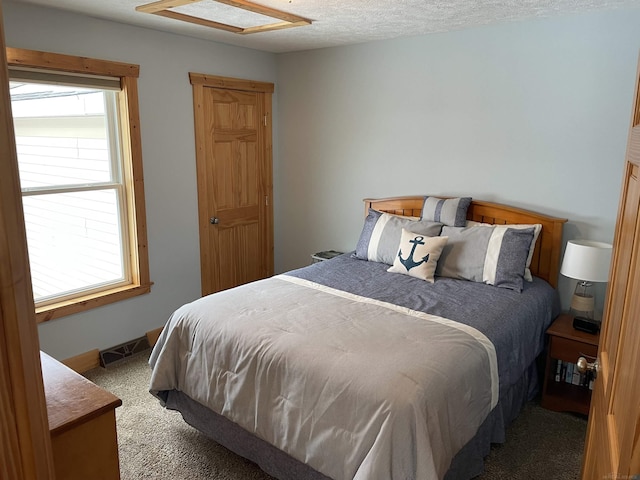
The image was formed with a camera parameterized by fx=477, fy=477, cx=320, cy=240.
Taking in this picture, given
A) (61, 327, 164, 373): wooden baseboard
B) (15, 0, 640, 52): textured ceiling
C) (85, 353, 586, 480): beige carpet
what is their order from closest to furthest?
(85, 353, 586, 480): beige carpet → (15, 0, 640, 52): textured ceiling → (61, 327, 164, 373): wooden baseboard

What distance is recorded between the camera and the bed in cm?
181

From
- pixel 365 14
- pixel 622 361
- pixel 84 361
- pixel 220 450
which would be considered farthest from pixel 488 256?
pixel 84 361

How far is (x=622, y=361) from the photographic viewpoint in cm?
99

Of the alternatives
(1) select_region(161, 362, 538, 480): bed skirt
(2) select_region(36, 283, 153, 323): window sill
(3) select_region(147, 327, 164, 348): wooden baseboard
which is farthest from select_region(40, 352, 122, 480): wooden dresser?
(3) select_region(147, 327, 164, 348): wooden baseboard

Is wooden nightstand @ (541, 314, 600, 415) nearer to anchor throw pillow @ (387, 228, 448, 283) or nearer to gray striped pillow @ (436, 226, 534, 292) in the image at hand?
gray striped pillow @ (436, 226, 534, 292)

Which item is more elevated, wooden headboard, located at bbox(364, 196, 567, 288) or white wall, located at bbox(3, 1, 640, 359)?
white wall, located at bbox(3, 1, 640, 359)

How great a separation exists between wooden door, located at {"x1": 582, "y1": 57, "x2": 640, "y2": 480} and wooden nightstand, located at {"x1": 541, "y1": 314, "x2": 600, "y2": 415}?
1.43 m

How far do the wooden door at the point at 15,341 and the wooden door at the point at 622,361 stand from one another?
0.91 metres

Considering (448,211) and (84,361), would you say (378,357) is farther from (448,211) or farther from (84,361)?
(84,361)

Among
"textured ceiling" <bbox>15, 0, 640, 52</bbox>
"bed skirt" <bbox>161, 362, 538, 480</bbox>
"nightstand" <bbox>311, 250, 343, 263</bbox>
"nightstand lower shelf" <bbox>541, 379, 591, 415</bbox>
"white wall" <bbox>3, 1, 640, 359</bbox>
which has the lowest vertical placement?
"nightstand lower shelf" <bbox>541, 379, 591, 415</bbox>

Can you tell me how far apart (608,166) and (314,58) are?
2466mm

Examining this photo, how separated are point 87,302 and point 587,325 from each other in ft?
10.4

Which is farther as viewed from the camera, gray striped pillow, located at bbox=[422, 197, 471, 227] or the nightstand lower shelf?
gray striped pillow, located at bbox=[422, 197, 471, 227]

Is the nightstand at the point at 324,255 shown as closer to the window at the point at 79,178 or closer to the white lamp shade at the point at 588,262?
the window at the point at 79,178
